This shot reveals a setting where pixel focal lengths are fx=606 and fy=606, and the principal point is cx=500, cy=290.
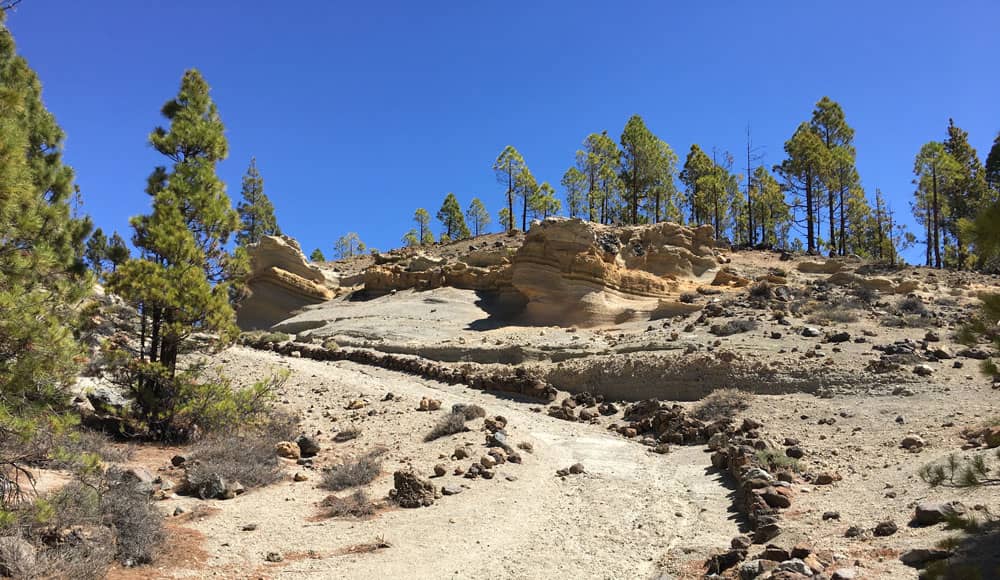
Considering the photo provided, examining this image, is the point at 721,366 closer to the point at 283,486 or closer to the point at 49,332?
the point at 283,486

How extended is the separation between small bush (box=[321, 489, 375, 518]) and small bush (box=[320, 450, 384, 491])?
2.56 ft

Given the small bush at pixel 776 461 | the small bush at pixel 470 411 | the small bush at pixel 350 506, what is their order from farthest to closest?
the small bush at pixel 470 411
the small bush at pixel 776 461
the small bush at pixel 350 506

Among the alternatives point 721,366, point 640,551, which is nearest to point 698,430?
point 721,366

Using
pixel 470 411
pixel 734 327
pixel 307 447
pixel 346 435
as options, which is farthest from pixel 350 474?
pixel 734 327

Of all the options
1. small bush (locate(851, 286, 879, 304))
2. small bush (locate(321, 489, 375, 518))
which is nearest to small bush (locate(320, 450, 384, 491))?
small bush (locate(321, 489, 375, 518))

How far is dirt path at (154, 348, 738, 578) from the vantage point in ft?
21.7

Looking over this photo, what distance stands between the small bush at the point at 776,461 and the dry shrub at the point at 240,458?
783 centimetres

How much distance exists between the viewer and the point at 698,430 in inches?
540

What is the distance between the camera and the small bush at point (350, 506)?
8.17 metres

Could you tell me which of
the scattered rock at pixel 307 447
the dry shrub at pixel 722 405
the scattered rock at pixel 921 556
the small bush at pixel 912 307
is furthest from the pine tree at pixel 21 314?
the small bush at pixel 912 307

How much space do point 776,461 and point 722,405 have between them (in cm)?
555

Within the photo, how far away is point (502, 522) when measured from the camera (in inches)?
318

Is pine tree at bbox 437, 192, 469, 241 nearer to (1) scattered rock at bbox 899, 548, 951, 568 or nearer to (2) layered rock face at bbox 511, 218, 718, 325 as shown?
(2) layered rock face at bbox 511, 218, 718, 325

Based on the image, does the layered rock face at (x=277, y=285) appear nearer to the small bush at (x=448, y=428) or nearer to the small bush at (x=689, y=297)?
the small bush at (x=689, y=297)
